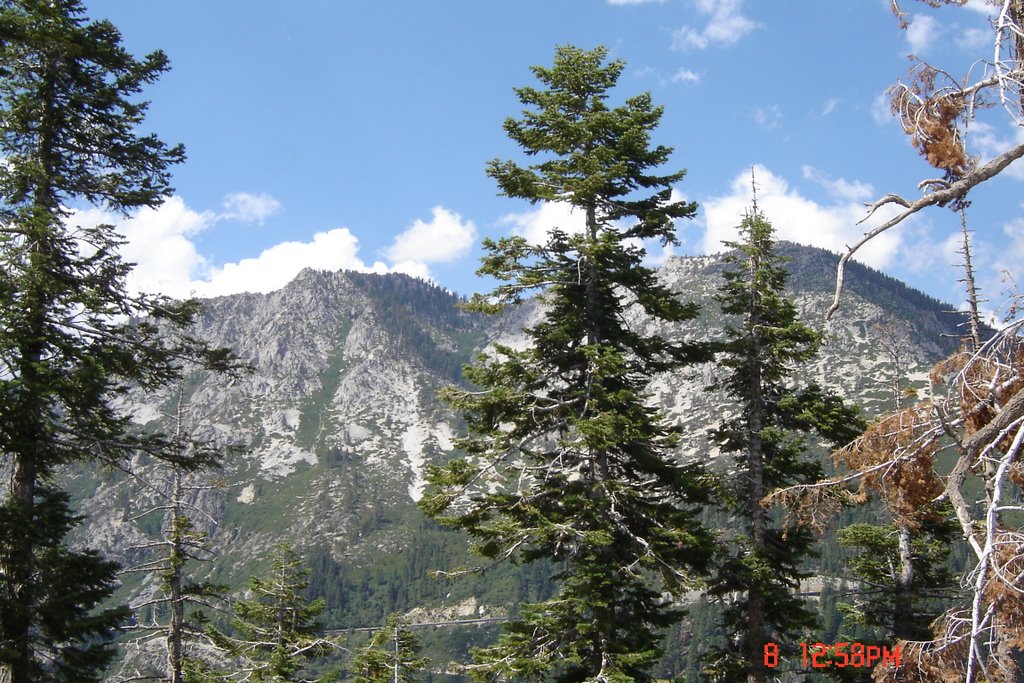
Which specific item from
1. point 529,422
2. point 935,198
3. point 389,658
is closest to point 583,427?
point 529,422

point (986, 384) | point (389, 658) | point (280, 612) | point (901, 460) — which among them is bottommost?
point (389, 658)

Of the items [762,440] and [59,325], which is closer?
[59,325]

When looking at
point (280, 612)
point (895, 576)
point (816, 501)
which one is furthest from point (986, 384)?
point (280, 612)

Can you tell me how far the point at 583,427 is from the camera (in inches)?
521

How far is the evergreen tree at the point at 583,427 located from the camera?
14.0 metres

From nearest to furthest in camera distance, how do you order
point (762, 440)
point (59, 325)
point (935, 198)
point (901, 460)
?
1. point (935, 198)
2. point (901, 460)
3. point (59, 325)
4. point (762, 440)

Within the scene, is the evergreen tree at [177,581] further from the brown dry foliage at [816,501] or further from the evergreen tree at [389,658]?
the brown dry foliage at [816,501]

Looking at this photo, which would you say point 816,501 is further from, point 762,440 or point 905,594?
point 905,594

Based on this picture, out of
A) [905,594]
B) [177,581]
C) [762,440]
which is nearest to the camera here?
[762,440]

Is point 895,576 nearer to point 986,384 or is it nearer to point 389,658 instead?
point 389,658

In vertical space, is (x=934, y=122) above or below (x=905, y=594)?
above

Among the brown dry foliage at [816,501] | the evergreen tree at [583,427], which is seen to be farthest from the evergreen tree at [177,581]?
the brown dry foliage at [816,501]

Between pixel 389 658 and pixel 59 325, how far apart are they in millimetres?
18022

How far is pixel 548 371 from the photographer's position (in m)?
15.8
